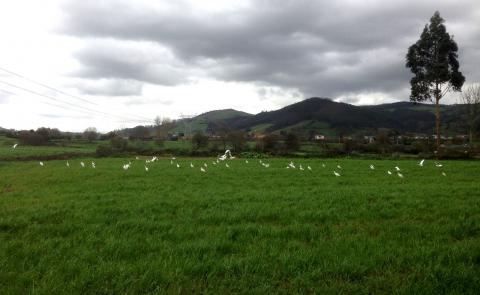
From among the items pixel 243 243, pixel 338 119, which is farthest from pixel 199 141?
pixel 338 119

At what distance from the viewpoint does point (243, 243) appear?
6.78 m

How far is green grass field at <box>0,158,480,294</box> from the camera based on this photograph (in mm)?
4941

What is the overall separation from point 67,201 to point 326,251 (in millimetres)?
8966

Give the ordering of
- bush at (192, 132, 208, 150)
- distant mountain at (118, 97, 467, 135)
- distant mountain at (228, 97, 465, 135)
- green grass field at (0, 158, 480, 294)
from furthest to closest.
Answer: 1. distant mountain at (228, 97, 465, 135)
2. distant mountain at (118, 97, 467, 135)
3. bush at (192, 132, 208, 150)
4. green grass field at (0, 158, 480, 294)

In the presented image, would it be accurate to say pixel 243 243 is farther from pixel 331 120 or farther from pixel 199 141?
pixel 331 120

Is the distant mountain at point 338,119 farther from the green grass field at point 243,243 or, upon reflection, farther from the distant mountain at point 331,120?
the green grass field at point 243,243

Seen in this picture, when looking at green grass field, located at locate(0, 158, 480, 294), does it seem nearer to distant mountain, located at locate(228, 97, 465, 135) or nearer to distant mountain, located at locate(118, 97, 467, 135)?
distant mountain, located at locate(118, 97, 467, 135)

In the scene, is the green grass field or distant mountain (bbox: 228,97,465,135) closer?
the green grass field

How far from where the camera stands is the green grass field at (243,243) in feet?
16.2

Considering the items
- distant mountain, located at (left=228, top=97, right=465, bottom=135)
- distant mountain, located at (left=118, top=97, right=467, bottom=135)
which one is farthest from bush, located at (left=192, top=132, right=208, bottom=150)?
distant mountain, located at (left=228, top=97, right=465, bottom=135)

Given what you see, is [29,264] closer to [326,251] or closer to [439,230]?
[326,251]

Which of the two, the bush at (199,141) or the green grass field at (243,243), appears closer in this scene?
the green grass field at (243,243)

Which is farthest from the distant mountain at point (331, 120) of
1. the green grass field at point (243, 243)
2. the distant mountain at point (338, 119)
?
the green grass field at point (243, 243)

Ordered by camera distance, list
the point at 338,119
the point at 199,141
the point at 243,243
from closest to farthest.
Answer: the point at 243,243, the point at 199,141, the point at 338,119
